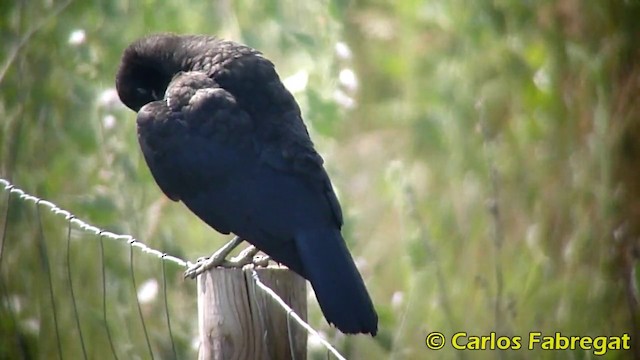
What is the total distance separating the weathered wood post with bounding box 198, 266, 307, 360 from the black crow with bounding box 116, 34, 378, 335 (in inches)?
12.2

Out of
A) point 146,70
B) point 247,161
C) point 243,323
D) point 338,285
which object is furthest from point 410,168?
point 243,323

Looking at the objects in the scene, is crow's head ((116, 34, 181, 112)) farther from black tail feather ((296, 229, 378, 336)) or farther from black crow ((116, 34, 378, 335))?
black tail feather ((296, 229, 378, 336))

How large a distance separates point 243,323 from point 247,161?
919 mm

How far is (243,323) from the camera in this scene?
8.21 ft

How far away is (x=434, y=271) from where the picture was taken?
14.4ft

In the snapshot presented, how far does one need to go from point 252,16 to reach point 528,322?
1808 millimetres

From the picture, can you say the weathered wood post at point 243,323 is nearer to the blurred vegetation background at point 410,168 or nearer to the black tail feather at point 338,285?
the black tail feather at point 338,285

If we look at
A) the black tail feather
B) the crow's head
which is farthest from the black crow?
the crow's head

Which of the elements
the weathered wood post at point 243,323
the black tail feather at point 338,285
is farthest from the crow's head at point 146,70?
the weathered wood post at point 243,323

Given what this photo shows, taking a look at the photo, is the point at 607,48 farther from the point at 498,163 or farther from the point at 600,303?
the point at 600,303

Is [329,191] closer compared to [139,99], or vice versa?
[329,191]

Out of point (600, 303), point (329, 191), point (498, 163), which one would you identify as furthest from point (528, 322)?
point (329, 191)

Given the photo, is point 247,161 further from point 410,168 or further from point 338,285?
point 410,168

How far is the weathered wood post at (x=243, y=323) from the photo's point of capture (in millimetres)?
2494
